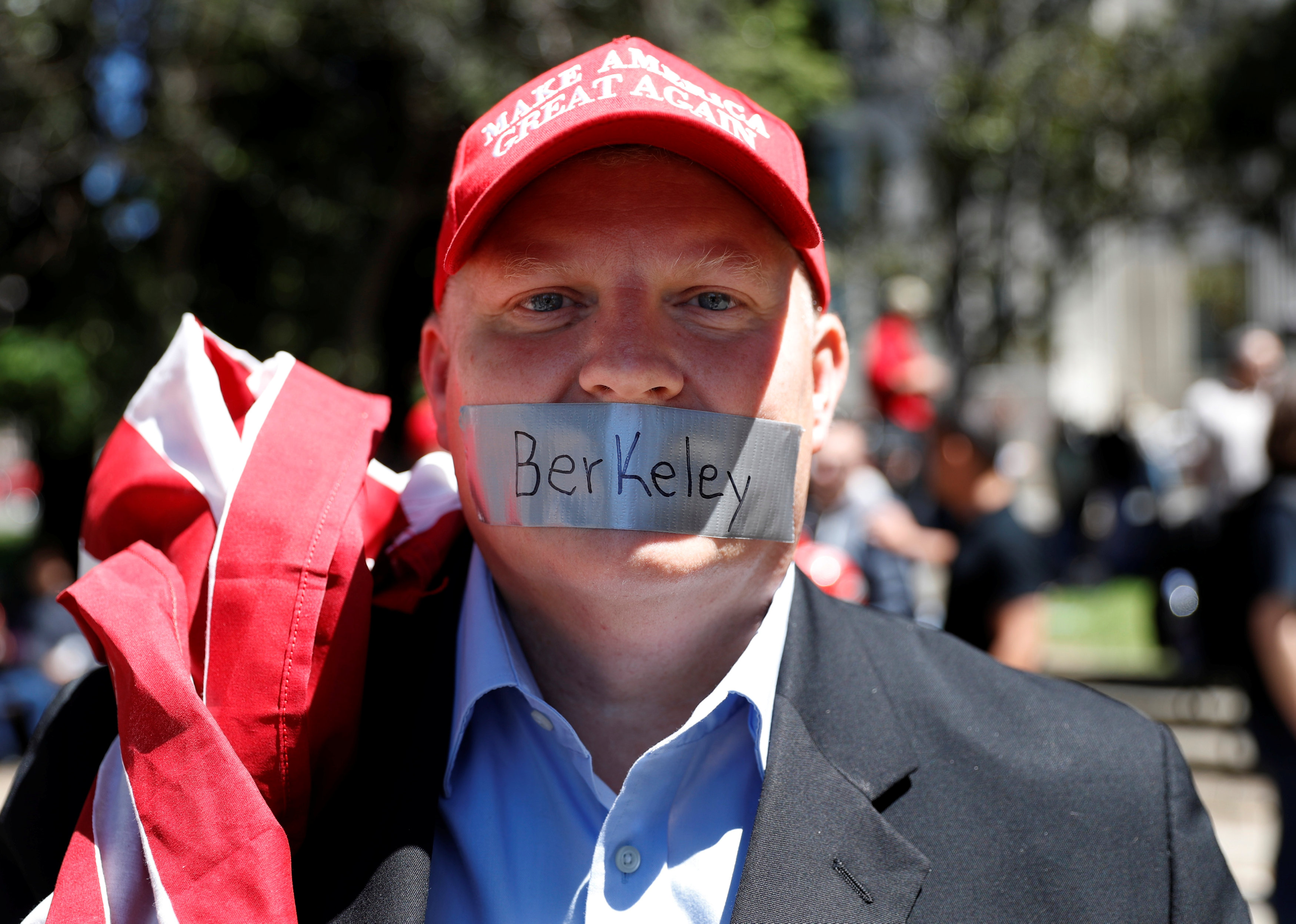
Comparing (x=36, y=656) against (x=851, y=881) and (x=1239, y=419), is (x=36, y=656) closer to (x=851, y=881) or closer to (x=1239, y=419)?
(x=851, y=881)

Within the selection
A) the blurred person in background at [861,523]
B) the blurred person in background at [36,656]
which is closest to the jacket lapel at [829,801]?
the blurred person in background at [861,523]

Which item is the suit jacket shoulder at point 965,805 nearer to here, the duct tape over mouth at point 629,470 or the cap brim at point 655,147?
the duct tape over mouth at point 629,470

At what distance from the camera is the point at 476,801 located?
1.51 meters

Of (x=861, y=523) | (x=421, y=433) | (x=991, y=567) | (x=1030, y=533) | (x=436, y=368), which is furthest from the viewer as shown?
(x=421, y=433)

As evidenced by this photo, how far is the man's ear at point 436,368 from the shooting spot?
169cm

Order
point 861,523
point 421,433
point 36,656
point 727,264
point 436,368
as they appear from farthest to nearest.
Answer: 1. point 36,656
2. point 421,433
3. point 861,523
4. point 436,368
5. point 727,264

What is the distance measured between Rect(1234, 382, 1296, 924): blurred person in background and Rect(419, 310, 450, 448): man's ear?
276 centimetres

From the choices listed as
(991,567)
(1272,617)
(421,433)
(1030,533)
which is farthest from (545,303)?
(421,433)

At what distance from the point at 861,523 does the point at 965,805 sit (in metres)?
3.55

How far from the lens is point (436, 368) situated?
1714 millimetres

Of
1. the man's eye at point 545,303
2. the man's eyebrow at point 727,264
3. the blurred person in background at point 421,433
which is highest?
the man's eyebrow at point 727,264

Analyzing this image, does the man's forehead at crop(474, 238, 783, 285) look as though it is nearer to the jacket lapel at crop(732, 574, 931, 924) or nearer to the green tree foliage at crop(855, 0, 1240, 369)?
the jacket lapel at crop(732, 574, 931, 924)

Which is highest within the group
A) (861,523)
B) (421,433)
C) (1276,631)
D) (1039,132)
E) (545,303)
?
(1039,132)

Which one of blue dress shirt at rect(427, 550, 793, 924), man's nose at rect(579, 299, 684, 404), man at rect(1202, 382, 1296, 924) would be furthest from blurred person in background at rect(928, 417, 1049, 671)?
man's nose at rect(579, 299, 684, 404)
